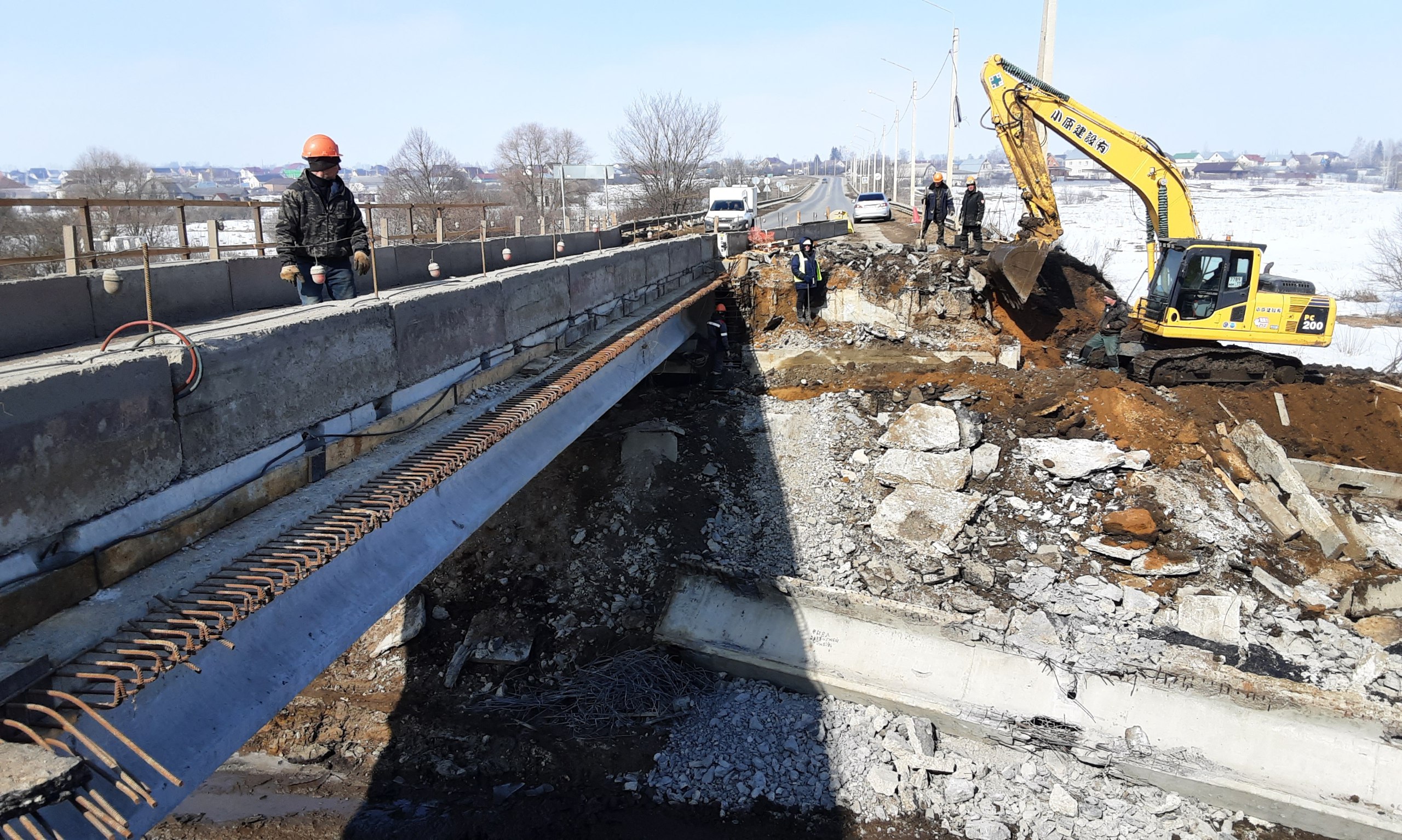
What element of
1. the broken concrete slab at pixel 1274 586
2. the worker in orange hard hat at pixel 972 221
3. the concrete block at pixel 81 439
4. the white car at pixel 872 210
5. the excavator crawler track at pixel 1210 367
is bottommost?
the broken concrete slab at pixel 1274 586

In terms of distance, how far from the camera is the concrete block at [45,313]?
19.5 ft

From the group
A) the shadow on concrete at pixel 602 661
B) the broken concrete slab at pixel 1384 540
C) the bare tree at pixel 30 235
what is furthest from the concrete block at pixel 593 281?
the broken concrete slab at pixel 1384 540

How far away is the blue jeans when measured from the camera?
6.11 m

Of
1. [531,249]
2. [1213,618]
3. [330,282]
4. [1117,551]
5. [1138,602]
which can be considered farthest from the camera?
[531,249]

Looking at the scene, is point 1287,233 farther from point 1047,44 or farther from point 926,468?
point 926,468

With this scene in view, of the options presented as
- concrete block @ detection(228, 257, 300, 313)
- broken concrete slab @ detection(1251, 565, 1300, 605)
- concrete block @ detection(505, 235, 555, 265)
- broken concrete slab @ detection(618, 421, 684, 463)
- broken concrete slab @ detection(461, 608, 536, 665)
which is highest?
concrete block @ detection(505, 235, 555, 265)

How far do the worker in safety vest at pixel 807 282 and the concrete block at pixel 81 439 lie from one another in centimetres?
1346

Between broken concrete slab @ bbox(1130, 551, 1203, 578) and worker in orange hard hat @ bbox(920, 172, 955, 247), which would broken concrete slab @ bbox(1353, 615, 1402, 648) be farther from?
worker in orange hard hat @ bbox(920, 172, 955, 247)

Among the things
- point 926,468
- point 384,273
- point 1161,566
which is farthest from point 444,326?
point 1161,566

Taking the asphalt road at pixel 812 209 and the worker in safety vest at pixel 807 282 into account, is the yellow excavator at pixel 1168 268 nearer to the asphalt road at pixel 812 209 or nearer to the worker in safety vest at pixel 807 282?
the worker in safety vest at pixel 807 282

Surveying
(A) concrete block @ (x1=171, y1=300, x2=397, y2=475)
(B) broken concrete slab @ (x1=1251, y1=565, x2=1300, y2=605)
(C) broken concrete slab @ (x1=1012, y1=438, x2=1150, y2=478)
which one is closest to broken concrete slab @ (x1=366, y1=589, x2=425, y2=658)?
(A) concrete block @ (x1=171, y1=300, x2=397, y2=475)

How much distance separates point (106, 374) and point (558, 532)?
7.57 meters

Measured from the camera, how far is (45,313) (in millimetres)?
6309

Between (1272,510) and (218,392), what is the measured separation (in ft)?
38.3
